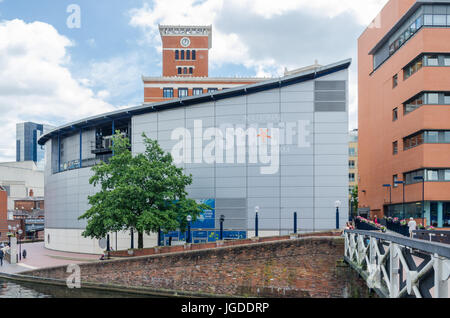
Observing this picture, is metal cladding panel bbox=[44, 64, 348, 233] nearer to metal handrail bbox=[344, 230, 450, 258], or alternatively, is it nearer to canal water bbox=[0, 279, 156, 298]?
canal water bbox=[0, 279, 156, 298]

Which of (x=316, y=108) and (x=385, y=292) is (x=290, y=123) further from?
(x=385, y=292)

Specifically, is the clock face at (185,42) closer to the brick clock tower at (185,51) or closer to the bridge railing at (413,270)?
the brick clock tower at (185,51)

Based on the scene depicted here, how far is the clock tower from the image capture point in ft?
225

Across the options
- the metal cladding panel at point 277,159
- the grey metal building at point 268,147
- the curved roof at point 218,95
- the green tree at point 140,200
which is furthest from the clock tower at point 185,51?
the green tree at point 140,200

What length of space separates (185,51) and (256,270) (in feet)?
173

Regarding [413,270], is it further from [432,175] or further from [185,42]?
[185,42]

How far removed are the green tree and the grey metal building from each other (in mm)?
4867

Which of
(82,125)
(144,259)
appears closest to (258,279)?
(144,259)

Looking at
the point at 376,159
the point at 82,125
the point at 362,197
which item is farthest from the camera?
the point at 362,197

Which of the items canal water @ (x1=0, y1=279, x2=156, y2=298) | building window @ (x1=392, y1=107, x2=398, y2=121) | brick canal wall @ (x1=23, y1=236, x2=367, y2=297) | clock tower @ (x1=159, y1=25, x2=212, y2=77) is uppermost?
clock tower @ (x1=159, y1=25, x2=212, y2=77)

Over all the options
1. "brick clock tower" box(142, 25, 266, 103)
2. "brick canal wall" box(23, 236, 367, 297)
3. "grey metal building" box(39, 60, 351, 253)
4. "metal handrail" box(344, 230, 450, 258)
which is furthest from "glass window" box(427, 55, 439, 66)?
"brick clock tower" box(142, 25, 266, 103)

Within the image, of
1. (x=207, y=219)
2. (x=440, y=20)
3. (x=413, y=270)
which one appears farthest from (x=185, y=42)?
(x=413, y=270)
